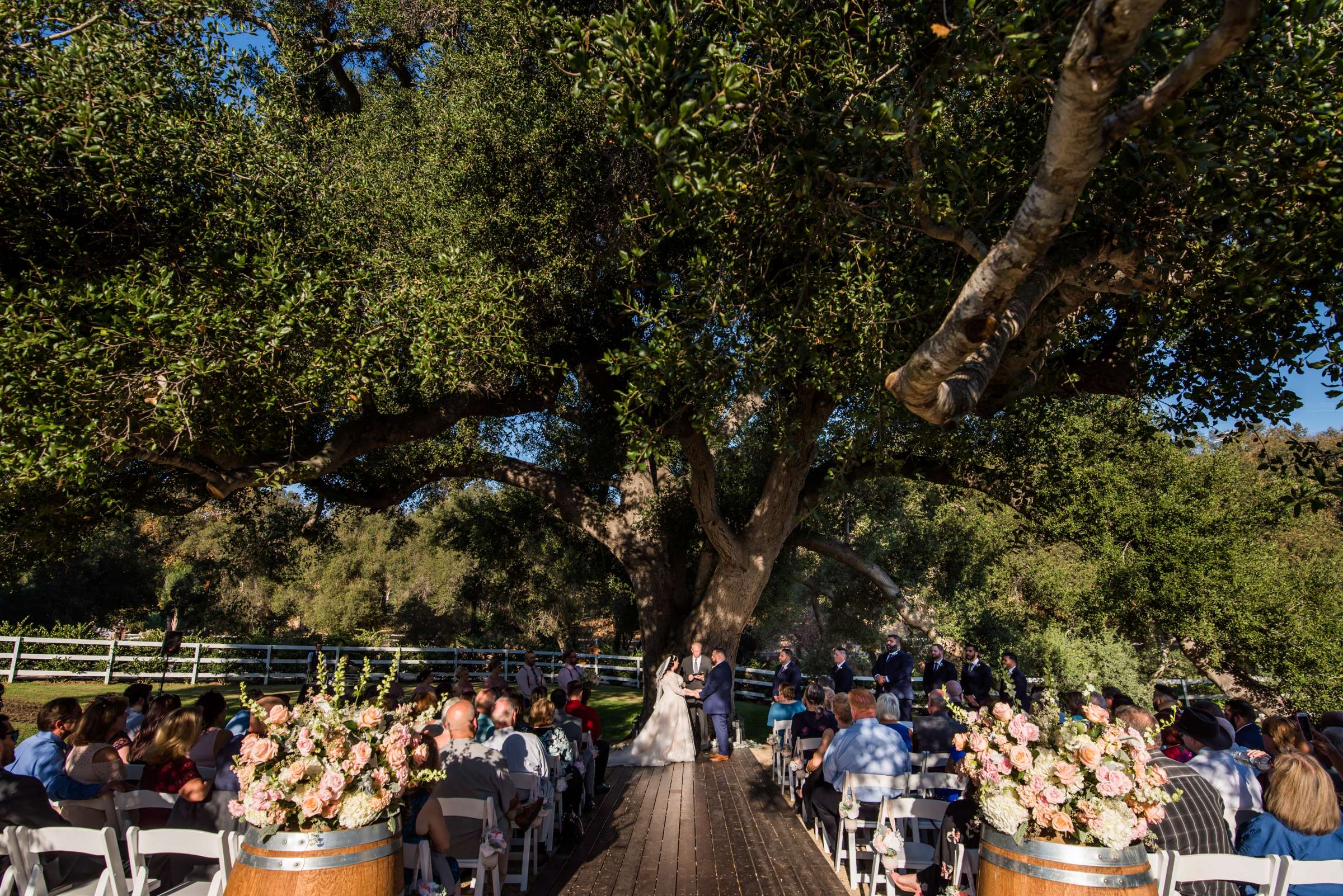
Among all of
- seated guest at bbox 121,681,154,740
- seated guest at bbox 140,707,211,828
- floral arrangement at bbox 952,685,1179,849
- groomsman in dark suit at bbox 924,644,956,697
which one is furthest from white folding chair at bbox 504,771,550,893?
groomsman in dark suit at bbox 924,644,956,697

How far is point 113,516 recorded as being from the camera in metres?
9.85

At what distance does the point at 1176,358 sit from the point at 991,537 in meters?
Result: 14.5

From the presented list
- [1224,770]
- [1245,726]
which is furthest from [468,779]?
[1245,726]

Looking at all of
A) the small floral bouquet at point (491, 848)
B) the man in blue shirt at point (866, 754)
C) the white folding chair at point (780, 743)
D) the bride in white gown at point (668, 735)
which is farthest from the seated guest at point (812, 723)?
the small floral bouquet at point (491, 848)

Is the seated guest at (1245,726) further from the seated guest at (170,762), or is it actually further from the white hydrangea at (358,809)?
the seated guest at (170,762)

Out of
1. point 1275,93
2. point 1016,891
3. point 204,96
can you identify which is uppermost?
point 204,96

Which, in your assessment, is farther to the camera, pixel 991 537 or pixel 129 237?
pixel 991 537

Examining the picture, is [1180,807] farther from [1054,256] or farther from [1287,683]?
[1287,683]

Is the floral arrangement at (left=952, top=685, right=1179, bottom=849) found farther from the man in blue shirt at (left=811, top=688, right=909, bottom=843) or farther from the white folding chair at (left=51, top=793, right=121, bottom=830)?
the white folding chair at (left=51, top=793, right=121, bottom=830)

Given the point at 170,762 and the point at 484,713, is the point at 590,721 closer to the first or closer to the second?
the point at 484,713

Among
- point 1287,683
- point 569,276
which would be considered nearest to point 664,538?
point 569,276

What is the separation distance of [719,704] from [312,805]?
838cm

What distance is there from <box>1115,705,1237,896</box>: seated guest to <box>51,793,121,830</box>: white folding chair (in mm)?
5873

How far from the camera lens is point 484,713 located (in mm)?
7086
